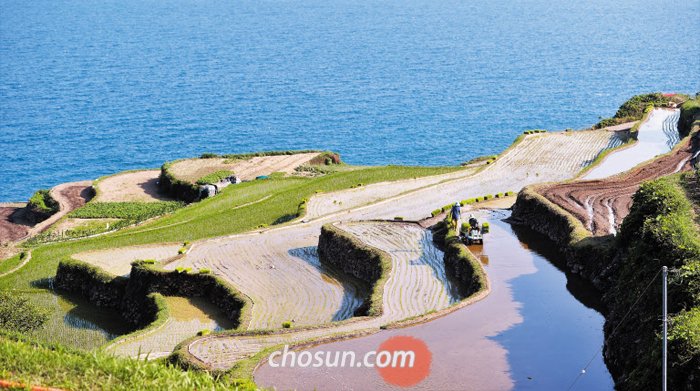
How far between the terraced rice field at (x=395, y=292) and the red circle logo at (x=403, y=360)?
5.94 ft

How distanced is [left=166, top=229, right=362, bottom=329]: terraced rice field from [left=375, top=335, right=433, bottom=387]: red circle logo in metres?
7.75

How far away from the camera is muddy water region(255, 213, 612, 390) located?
74.0 ft

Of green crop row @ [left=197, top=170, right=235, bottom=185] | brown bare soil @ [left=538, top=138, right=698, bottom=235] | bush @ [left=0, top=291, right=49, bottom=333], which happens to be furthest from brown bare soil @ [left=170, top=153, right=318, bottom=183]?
brown bare soil @ [left=538, top=138, right=698, bottom=235]

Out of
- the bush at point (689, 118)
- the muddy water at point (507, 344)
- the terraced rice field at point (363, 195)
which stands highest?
the bush at point (689, 118)

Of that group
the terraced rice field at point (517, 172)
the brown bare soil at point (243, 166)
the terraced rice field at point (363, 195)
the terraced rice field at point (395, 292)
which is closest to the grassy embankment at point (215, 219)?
the terraced rice field at point (363, 195)

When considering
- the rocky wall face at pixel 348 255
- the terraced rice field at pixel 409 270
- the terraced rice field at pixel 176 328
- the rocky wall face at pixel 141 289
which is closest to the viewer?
the terraced rice field at pixel 176 328

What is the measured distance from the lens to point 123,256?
43125 millimetres

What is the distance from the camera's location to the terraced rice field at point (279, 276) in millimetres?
33531

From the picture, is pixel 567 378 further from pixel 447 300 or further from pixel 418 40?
pixel 418 40

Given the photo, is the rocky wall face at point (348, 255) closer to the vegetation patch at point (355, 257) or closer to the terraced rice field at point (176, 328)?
the vegetation patch at point (355, 257)

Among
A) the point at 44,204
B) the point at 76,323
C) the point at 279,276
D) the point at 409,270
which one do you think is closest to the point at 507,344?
the point at 409,270

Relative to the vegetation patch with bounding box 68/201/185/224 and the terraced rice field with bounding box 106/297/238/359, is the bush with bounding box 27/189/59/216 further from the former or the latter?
the terraced rice field with bounding box 106/297/238/359

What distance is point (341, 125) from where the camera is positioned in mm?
106625

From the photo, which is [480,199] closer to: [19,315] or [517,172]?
[517,172]
